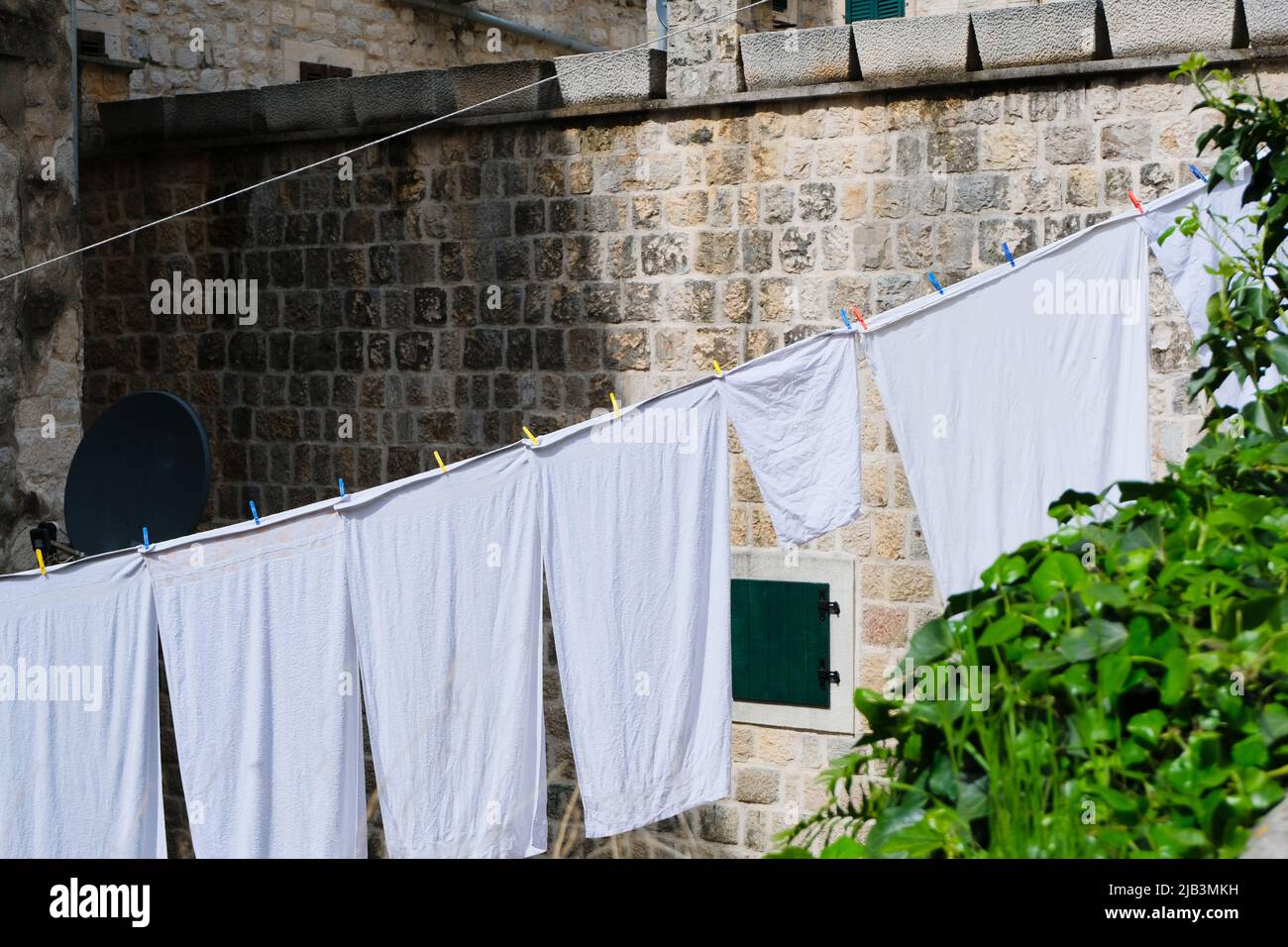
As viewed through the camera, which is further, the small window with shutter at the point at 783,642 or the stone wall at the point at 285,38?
the stone wall at the point at 285,38

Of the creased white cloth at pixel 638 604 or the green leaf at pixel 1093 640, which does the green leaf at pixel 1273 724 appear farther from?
the creased white cloth at pixel 638 604

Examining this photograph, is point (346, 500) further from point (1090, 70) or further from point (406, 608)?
point (1090, 70)

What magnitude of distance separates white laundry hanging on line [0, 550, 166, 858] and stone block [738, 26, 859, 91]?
3180mm

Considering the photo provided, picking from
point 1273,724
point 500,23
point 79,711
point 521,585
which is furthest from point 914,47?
point 500,23

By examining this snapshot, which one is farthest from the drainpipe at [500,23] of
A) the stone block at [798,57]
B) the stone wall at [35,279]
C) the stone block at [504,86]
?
the stone block at [798,57]

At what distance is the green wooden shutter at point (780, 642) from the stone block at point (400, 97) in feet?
8.26

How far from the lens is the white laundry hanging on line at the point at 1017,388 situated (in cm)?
416

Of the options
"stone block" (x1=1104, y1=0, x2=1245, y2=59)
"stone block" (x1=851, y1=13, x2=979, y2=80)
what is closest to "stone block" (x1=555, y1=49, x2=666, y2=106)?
"stone block" (x1=851, y1=13, x2=979, y2=80)

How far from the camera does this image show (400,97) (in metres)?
6.69

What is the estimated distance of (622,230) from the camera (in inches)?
249

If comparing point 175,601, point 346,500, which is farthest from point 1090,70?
point 175,601

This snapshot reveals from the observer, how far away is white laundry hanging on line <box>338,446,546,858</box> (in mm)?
4211

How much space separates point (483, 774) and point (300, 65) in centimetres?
623
